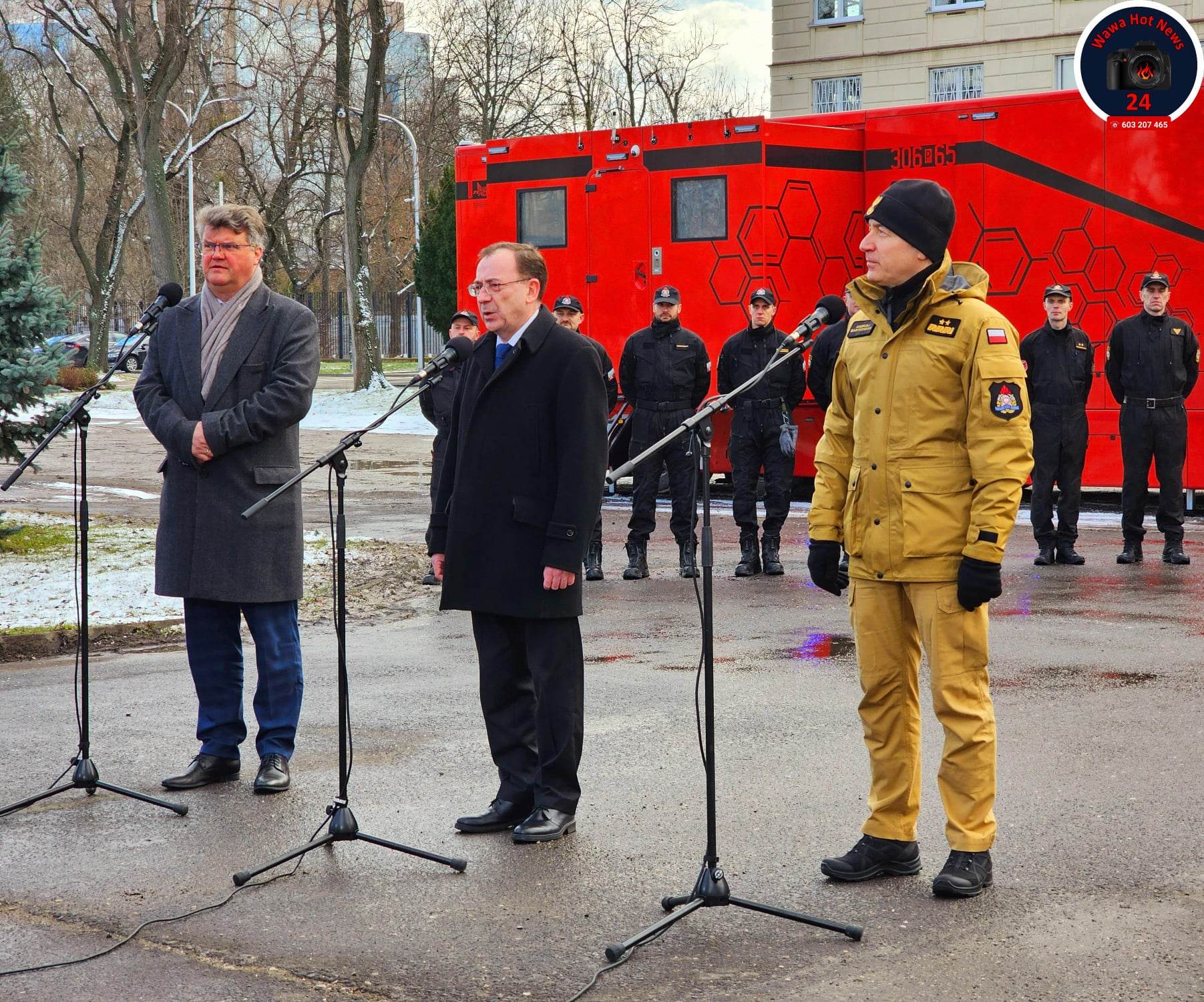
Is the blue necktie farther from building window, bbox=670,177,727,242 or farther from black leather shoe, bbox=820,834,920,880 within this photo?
building window, bbox=670,177,727,242

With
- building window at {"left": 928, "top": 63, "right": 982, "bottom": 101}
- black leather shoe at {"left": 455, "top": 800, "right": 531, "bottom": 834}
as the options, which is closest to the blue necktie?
black leather shoe at {"left": 455, "top": 800, "right": 531, "bottom": 834}

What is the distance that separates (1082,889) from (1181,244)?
11.3 m

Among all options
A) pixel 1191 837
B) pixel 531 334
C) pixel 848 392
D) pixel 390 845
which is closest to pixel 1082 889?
pixel 1191 837

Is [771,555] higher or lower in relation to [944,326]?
lower

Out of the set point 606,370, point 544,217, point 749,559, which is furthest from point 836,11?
point 606,370

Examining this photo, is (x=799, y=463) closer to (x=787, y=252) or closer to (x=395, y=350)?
(x=787, y=252)

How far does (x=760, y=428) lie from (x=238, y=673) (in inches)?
269

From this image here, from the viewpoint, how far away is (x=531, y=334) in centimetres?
546

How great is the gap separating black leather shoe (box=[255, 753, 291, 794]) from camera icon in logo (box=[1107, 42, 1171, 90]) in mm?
13345

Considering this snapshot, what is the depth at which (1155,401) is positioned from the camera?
501 inches

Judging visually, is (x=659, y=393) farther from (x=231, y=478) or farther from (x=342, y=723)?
(x=342, y=723)

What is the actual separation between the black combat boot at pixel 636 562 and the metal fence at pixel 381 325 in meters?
47.9

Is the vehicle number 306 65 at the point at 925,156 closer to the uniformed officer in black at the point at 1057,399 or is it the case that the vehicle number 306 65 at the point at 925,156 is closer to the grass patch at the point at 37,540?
the uniformed officer in black at the point at 1057,399

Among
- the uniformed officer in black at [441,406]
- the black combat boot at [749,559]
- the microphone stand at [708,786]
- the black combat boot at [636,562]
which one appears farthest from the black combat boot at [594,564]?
the microphone stand at [708,786]
